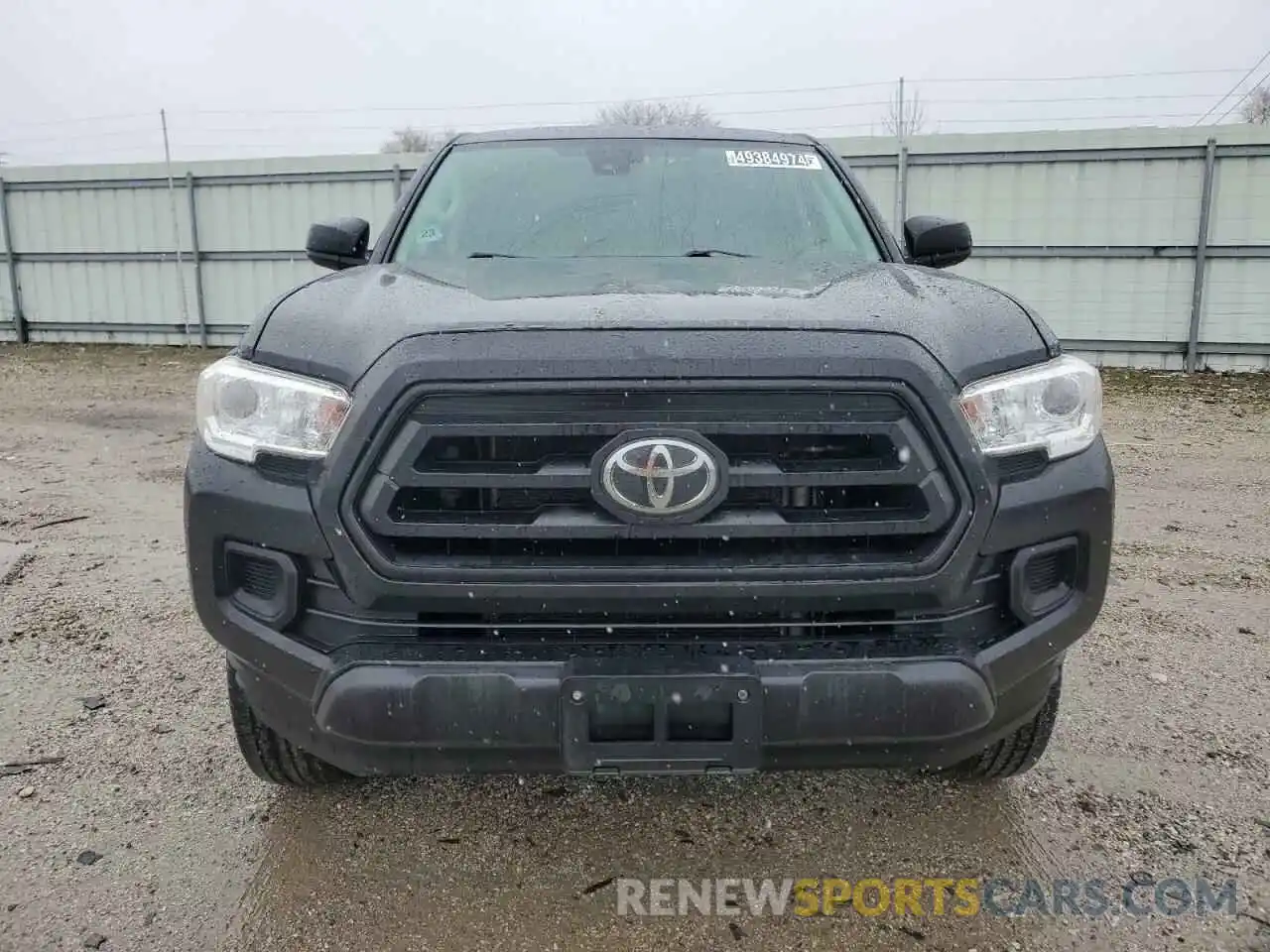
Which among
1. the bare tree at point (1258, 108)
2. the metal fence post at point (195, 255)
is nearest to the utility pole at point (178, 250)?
the metal fence post at point (195, 255)

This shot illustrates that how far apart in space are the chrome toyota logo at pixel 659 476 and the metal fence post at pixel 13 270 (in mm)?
18515

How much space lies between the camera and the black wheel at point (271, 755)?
2.36 m

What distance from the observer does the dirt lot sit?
212cm

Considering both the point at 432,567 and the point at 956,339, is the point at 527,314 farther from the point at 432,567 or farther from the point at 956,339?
the point at 956,339

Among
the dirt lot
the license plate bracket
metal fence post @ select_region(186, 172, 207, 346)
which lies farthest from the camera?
metal fence post @ select_region(186, 172, 207, 346)

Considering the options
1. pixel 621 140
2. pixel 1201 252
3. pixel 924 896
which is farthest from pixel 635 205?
pixel 1201 252

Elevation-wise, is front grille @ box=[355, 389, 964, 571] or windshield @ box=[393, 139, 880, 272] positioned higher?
windshield @ box=[393, 139, 880, 272]

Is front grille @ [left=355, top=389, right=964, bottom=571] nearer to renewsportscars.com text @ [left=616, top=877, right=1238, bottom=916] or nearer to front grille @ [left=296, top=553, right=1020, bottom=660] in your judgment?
front grille @ [left=296, top=553, right=1020, bottom=660]

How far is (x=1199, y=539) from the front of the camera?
512 centimetres

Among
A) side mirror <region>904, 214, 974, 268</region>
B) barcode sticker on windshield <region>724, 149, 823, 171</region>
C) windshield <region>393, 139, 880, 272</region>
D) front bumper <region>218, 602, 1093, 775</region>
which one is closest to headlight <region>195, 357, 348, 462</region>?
front bumper <region>218, 602, 1093, 775</region>

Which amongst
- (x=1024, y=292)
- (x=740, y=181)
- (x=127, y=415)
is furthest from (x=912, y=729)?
(x=1024, y=292)

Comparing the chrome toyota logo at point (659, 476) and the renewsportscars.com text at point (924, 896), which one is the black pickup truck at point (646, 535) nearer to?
the chrome toyota logo at point (659, 476)

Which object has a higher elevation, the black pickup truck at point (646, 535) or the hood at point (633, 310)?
the hood at point (633, 310)

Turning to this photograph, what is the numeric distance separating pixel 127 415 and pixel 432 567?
8.70 m
